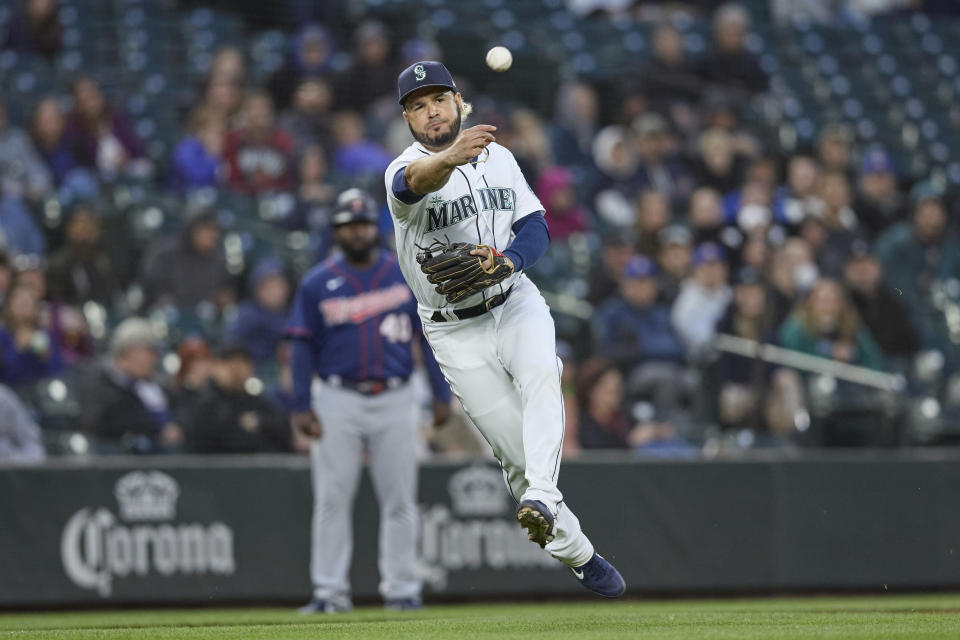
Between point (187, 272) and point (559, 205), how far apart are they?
3074mm

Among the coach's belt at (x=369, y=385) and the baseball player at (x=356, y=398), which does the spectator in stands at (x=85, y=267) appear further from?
the coach's belt at (x=369, y=385)

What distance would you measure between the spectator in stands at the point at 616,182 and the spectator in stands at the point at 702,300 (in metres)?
1.09

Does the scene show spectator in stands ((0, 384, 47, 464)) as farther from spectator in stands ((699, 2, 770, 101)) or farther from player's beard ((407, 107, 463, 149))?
spectator in stands ((699, 2, 770, 101))

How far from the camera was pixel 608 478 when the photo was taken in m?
8.37

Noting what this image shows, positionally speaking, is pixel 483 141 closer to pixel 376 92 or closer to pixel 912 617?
pixel 912 617

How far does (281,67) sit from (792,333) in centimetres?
506

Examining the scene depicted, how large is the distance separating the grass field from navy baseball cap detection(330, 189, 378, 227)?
2128mm

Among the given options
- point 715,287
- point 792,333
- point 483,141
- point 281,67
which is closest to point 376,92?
point 281,67

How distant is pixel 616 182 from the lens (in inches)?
455

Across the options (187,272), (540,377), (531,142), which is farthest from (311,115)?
(540,377)

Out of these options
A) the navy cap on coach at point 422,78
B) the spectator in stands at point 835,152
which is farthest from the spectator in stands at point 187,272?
the spectator in stands at point 835,152

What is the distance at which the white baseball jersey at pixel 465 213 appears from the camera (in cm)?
517

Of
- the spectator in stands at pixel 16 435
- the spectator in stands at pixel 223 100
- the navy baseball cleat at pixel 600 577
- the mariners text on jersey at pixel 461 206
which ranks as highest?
the spectator in stands at pixel 223 100

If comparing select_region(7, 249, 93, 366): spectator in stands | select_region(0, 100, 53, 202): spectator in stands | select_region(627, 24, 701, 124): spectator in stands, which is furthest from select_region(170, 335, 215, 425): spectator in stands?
select_region(627, 24, 701, 124): spectator in stands
